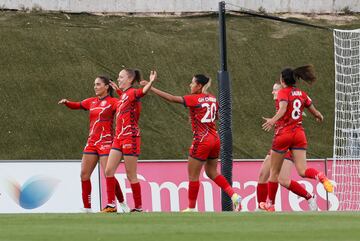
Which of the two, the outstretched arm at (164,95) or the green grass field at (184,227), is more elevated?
the outstretched arm at (164,95)

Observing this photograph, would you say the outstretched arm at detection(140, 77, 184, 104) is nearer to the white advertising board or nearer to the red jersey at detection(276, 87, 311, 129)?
the red jersey at detection(276, 87, 311, 129)

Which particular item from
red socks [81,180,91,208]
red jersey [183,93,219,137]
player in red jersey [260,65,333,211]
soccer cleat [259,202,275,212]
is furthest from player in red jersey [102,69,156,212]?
player in red jersey [260,65,333,211]

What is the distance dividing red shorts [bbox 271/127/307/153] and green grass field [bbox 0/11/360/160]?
1853 cm

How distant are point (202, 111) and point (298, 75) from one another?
5.17 ft

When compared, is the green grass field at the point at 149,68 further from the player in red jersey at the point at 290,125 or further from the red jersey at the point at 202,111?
the player in red jersey at the point at 290,125

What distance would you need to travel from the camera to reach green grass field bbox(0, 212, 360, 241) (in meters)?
10.6

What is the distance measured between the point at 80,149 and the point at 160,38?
962cm

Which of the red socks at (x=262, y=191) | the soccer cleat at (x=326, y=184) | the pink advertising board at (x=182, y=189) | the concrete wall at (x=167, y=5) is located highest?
the concrete wall at (x=167, y=5)

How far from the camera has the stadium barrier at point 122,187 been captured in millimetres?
20969

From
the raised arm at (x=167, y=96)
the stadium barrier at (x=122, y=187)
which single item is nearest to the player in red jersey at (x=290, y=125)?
the raised arm at (x=167, y=96)

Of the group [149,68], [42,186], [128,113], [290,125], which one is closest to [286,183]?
[290,125]

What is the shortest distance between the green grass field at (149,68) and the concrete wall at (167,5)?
46 centimetres

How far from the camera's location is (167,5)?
4628 centimetres

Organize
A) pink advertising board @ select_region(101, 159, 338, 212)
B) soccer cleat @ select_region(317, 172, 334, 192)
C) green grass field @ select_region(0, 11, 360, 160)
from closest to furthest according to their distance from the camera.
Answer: soccer cleat @ select_region(317, 172, 334, 192)
pink advertising board @ select_region(101, 159, 338, 212)
green grass field @ select_region(0, 11, 360, 160)
